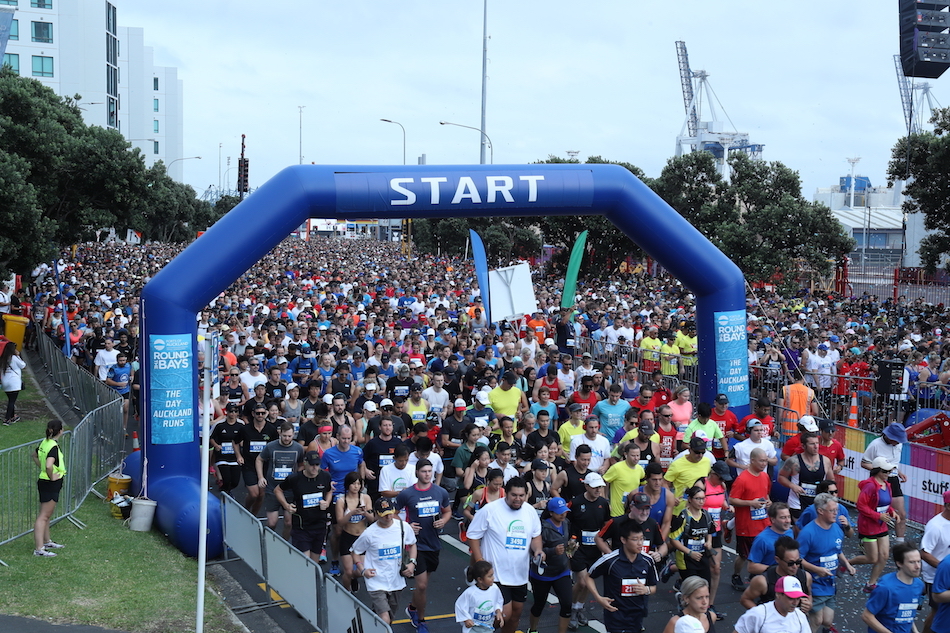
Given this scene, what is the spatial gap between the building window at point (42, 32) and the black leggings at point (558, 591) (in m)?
69.3

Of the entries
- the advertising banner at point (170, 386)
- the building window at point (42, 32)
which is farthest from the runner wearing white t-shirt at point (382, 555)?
the building window at point (42, 32)

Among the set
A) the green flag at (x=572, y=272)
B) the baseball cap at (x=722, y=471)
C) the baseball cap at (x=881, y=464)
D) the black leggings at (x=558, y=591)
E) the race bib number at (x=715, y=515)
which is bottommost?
the black leggings at (x=558, y=591)

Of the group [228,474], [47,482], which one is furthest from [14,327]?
[47,482]

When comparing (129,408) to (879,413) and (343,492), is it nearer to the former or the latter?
(343,492)

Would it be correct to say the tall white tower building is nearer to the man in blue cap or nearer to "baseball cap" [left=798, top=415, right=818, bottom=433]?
"baseball cap" [left=798, top=415, right=818, bottom=433]

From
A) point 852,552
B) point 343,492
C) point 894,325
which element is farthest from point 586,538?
point 894,325

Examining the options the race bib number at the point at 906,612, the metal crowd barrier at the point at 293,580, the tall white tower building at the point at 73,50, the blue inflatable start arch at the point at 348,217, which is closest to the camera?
the race bib number at the point at 906,612

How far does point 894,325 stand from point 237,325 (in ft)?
53.5

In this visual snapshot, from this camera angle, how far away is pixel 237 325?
60.3 feet

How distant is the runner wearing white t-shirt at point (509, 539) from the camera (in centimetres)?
738

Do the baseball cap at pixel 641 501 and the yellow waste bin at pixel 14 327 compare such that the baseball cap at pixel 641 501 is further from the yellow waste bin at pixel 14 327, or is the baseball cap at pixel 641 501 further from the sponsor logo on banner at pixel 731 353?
the yellow waste bin at pixel 14 327

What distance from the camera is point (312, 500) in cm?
889

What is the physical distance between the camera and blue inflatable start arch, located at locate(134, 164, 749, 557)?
10633 millimetres

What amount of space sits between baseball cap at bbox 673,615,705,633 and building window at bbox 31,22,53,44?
7134cm
